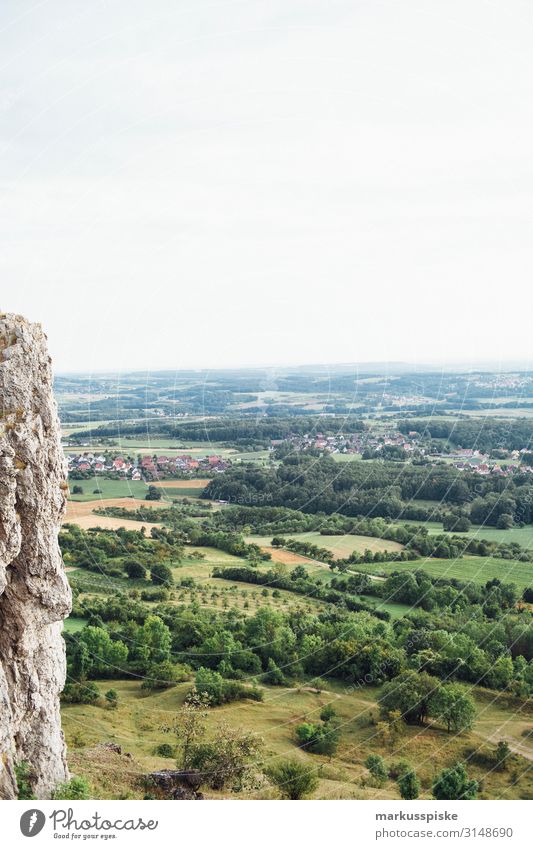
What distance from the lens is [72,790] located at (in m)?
13.9

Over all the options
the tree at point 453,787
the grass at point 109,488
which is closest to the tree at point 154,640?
the tree at point 453,787

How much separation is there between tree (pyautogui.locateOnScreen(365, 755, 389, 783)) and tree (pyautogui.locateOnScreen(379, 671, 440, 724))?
3699 mm

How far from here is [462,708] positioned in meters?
25.1

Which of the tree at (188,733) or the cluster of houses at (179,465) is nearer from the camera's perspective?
the tree at (188,733)

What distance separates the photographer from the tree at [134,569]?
39.4m

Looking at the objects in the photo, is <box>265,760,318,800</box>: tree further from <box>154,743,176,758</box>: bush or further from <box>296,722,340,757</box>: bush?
<box>296,722,340,757</box>: bush

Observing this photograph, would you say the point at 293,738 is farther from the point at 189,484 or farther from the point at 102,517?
the point at 189,484

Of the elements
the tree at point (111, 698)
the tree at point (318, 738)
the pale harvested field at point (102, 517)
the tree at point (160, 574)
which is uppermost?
the pale harvested field at point (102, 517)

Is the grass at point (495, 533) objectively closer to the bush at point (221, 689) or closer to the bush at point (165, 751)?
the bush at point (221, 689)

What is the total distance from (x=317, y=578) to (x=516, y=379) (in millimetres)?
32549

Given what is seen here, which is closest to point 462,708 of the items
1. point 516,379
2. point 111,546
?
point 111,546

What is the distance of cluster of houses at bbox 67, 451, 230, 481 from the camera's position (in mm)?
50531

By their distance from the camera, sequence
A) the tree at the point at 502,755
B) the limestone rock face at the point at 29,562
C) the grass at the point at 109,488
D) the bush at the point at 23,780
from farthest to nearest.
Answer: the grass at the point at 109,488 < the tree at the point at 502,755 < the bush at the point at 23,780 < the limestone rock face at the point at 29,562

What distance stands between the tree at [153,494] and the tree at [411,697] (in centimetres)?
2637
